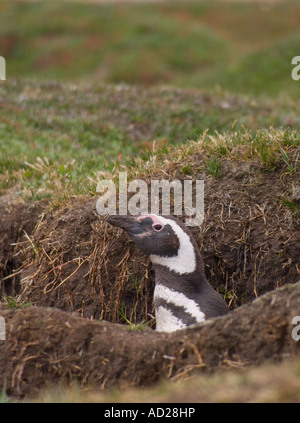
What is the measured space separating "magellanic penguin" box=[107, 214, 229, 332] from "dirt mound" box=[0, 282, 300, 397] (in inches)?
38.8

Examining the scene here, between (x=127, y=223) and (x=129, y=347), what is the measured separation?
1.74 meters

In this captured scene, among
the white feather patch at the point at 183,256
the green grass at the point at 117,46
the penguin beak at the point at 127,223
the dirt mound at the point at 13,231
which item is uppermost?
the green grass at the point at 117,46

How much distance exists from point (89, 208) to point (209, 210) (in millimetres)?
1297

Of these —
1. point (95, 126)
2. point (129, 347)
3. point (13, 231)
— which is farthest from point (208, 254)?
point (95, 126)

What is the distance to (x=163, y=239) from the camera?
577cm

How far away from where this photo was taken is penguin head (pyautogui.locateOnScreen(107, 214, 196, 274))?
18.9 feet

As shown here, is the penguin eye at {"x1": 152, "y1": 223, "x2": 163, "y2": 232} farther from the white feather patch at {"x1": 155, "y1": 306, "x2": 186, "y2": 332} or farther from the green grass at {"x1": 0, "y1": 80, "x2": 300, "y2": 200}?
the green grass at {"x1": 0, "y1": 80, "x2": 300, "y2": 200}

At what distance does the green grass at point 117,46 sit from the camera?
27375 mm

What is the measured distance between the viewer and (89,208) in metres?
6.79

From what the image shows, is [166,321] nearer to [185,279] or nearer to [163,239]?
[185,279]

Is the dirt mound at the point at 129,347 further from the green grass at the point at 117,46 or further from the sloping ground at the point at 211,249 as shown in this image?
the green grass at the point at 117,46

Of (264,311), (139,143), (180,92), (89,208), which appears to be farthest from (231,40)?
(264,311)

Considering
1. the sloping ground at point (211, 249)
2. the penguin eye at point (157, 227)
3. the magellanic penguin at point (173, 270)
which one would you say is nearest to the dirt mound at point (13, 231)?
the sloping ground at point (211, 249)

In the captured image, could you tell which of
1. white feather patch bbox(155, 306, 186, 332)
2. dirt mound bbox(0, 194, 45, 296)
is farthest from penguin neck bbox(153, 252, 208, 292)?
dirt mound bbox(0, 194, 45, 296)
